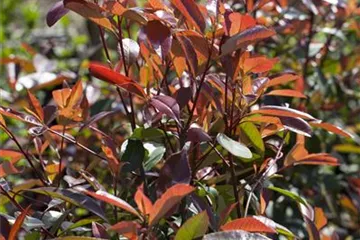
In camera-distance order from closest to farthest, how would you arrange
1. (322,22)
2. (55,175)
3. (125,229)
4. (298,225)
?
1. (125,229)
2. (55,175)
3. (298,225)
4. (322,22)

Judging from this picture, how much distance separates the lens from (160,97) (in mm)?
1437

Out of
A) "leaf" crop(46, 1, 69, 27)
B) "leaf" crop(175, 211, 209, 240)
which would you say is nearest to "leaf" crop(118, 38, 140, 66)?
"leaf" crop(46, 1, 69, 27)

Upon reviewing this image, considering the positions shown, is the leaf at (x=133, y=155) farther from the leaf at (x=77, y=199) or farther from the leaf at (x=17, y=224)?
the leaf at (x=17, y=224)

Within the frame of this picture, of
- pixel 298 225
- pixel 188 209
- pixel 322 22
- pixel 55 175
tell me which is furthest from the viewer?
pixel 322 22

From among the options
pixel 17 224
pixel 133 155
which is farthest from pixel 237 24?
pixel 17 224

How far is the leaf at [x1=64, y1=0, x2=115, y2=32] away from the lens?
143 cm

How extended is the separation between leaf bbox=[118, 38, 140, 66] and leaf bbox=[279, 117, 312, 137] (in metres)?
0.30

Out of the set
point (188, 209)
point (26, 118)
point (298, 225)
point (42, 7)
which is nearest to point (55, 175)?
point (26, 118)

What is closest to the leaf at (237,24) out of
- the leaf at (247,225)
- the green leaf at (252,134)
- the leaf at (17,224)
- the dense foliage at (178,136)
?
the dense foliage at (178,136)

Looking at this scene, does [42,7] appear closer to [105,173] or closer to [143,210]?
[105,173]

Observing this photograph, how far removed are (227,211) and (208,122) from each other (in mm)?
246

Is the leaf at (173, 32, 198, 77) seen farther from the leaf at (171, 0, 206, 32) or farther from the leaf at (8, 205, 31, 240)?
the leaf at (8, 205, 31, 240)

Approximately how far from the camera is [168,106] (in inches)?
55.5

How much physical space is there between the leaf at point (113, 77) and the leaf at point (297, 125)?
28cm
